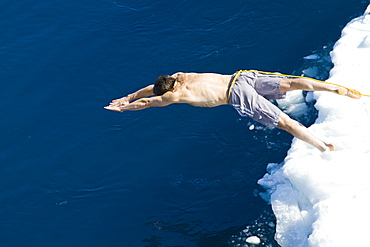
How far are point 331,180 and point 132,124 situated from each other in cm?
395

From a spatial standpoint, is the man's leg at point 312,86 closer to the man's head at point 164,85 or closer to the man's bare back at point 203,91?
the man's bare back at point 203,91

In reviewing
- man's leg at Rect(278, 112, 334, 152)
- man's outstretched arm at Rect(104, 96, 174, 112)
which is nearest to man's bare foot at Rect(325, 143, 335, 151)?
man's leg at Rect(278, 112, 334, 152)

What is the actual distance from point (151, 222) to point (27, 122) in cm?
342

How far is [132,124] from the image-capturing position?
31.1ft

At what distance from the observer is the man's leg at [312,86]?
6.98 metres

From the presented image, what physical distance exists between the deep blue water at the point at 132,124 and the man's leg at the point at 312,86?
1407 millimetres

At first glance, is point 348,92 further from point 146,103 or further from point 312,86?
point 146,103

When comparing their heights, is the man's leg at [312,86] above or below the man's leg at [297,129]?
above

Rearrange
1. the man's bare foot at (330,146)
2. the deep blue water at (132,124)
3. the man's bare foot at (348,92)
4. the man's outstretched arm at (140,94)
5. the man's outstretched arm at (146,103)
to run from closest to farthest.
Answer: the man's bare foot at (348,92) < the man's bare foot at (330,146) < the man's outstretched arm at (146,103) < the man's outstretched arm at (140,94) < the deep blue water at (132,124)

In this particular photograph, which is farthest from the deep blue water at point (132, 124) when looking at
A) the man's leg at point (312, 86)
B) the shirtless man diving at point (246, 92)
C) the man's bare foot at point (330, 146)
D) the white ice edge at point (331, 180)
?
the man's leg at point (312, 86)

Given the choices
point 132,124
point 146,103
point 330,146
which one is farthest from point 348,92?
point 132,124

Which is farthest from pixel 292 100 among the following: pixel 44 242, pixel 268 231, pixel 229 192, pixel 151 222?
pixel 44 242

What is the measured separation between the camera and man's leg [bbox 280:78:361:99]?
698 cm

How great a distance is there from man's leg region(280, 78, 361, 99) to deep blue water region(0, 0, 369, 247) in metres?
1.41
